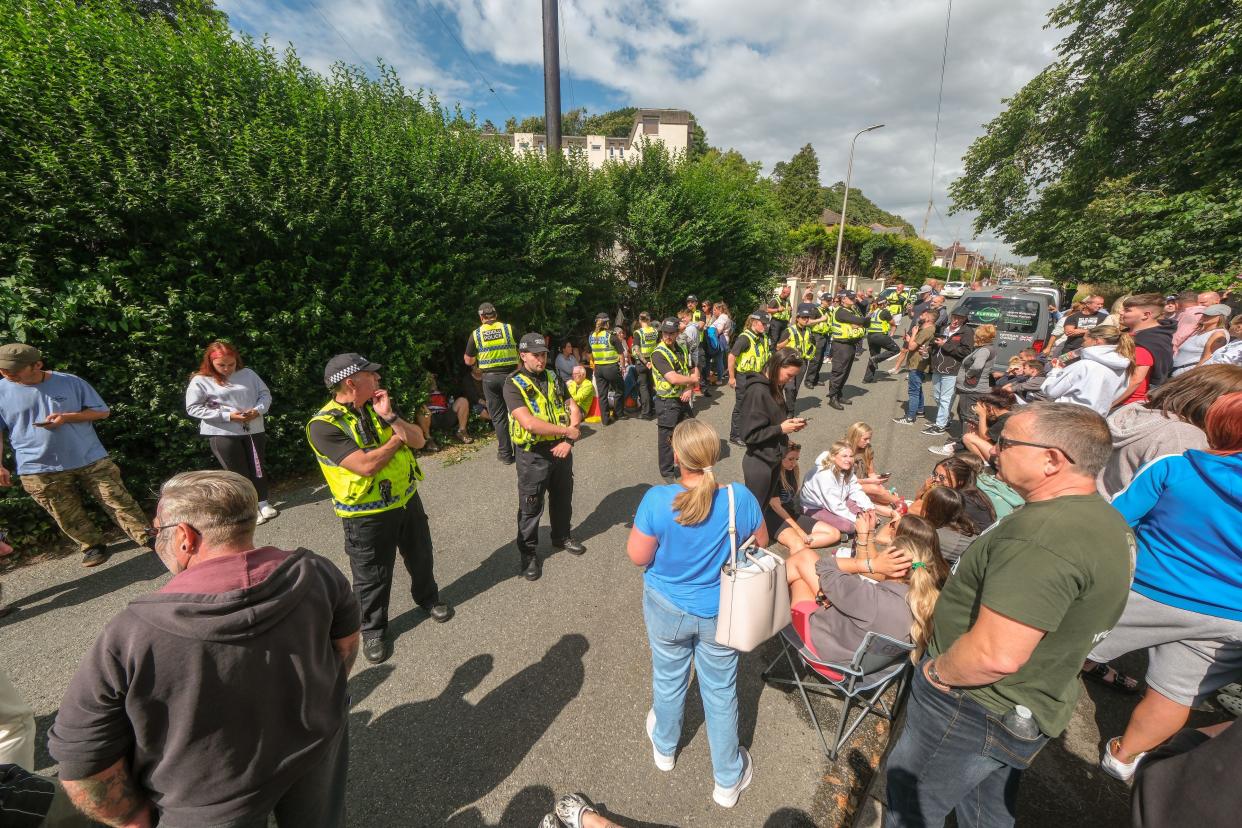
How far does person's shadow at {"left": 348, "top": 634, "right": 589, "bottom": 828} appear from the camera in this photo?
2326mm

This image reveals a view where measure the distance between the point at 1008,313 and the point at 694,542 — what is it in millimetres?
11848

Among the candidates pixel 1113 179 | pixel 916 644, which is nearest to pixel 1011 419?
pixel 916 644

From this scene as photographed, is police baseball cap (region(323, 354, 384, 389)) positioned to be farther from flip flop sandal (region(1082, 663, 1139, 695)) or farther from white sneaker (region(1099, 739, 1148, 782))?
flip flop sandal (region(1082, 663, 1139, 695))

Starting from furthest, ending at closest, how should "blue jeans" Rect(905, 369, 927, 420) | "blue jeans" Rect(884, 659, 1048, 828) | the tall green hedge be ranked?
"blue jeans" Rect(905, 369, 927, 420)
the tall green hedge
"blue jeans" Rect(884, 659, 1048, 828)

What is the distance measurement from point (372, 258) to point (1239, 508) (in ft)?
25.7

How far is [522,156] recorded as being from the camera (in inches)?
353

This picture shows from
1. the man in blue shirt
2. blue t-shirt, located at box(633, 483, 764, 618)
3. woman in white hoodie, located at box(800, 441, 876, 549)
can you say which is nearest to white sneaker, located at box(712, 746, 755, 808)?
blue t-shirt, located at box(633, 483, 764, 618)

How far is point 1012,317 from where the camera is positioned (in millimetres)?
10117

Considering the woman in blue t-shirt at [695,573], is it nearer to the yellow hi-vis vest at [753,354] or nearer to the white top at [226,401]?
the white top at [226,401]

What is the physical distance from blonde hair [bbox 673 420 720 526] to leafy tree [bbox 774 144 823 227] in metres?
50.3

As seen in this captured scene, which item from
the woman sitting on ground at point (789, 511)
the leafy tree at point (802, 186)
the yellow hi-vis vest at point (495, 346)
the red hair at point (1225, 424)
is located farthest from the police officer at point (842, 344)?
the leafy tree at point (802, 186)

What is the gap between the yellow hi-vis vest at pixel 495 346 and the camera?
248 inches

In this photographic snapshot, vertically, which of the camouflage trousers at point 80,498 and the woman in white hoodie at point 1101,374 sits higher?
the woman in white hoodie at point 1101,374

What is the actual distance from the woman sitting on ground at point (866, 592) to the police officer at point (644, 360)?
5.94 metres
